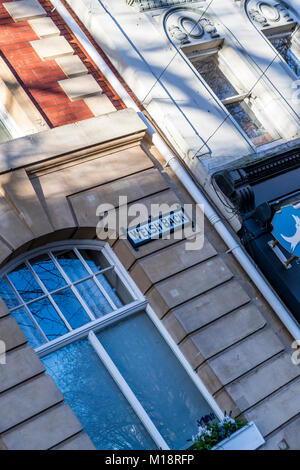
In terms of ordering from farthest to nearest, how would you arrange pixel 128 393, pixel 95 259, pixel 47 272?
pixel 95 259, pixel 47 272, pixel 128 393

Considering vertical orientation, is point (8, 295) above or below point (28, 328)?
above

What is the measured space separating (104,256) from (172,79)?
4160 mm

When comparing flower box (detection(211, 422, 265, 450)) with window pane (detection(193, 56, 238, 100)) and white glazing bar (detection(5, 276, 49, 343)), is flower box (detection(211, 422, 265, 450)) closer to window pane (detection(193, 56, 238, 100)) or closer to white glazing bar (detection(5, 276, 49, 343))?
white glazing bar (detection(5, 276, 49, 343))

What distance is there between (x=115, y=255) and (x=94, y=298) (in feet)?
2.78

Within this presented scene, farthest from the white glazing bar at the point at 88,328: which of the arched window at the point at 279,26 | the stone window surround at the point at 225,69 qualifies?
the arched window at the point at 279,26

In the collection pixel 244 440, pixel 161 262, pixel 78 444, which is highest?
pixel 161 262

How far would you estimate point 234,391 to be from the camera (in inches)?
348

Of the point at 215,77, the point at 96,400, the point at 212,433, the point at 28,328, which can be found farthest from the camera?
the point at 215,77

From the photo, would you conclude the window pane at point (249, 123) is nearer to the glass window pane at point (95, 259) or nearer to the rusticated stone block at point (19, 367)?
the glass window pane at point (95, 259)

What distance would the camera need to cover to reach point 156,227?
980 centimetres

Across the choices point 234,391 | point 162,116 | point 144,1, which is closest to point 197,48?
point 144,1

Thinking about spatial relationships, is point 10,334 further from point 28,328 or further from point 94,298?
point 94,298

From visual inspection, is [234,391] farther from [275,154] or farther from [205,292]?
[275,154]

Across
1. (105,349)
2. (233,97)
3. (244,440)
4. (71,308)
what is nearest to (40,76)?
(233,97)
